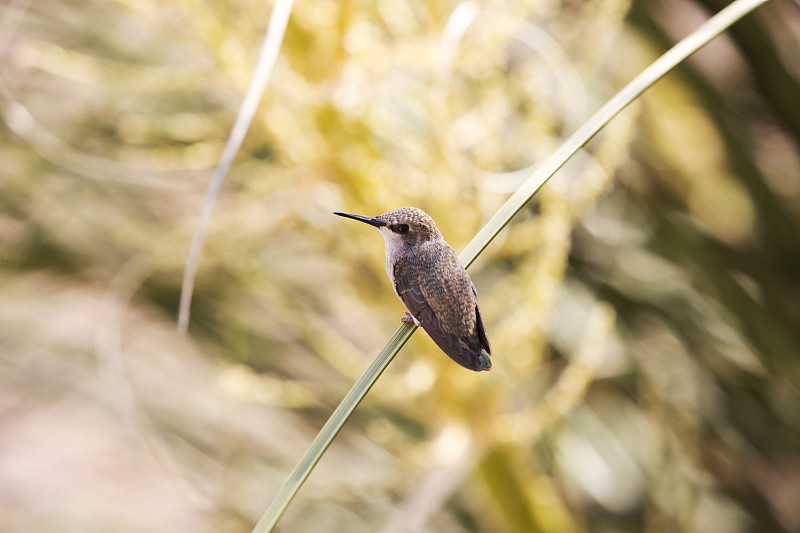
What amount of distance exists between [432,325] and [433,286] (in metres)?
0.01

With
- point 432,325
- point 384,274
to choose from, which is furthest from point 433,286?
point 384,274

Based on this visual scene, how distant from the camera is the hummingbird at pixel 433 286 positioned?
0.64ft

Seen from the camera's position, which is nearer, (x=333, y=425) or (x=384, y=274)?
(x=333, y=425)

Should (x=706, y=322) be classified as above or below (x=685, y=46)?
below

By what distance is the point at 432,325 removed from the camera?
0.64 feet

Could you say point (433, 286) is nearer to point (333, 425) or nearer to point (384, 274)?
point (333, 425)

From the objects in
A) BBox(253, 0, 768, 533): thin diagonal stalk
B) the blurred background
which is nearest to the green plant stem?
BBox(253, 0, 768, 533): thin diagonal stalk

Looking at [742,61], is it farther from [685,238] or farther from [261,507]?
[261,507]

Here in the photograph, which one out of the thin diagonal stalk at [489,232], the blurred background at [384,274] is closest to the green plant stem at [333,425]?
the thin diagonal stalk at [489,232]

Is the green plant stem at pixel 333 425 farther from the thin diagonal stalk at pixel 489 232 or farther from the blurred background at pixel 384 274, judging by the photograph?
the blurred background at pixel 384 274

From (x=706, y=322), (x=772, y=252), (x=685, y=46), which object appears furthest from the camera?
(x=706, y=322)

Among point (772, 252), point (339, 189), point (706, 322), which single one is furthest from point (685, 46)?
point (706, 322)

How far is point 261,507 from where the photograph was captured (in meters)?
0.80

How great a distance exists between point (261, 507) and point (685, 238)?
21.2 inches
